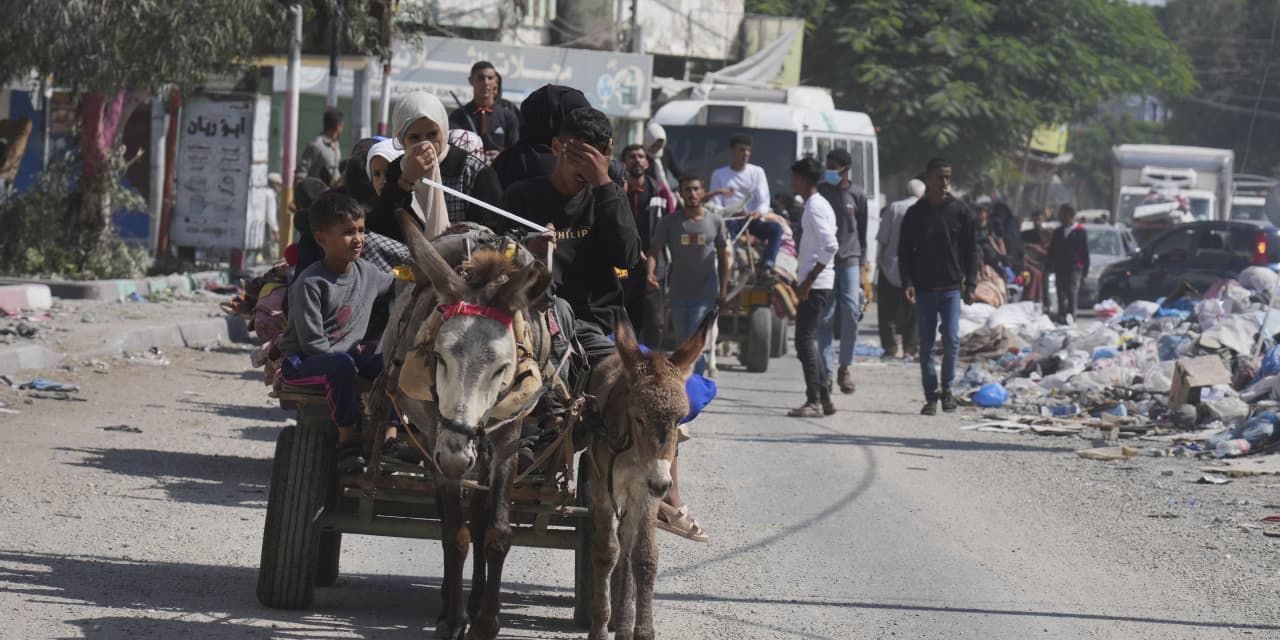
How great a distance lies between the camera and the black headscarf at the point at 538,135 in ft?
25.6

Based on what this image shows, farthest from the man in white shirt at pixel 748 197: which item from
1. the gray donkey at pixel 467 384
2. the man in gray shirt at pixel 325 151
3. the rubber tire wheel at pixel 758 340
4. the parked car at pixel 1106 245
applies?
the parked car at pixel 1106 245

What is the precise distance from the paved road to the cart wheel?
0.28ft

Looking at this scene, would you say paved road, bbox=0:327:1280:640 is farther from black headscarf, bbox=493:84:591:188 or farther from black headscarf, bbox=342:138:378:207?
black headscarf, bbox=493:84:591:188

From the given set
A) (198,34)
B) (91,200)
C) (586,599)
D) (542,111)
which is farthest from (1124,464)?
(91,200)

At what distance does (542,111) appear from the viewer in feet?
26.0

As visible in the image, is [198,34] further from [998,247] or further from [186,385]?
[998,247]

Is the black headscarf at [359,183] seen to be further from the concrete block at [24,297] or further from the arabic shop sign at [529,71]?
the arabic shop sign at [529,71]

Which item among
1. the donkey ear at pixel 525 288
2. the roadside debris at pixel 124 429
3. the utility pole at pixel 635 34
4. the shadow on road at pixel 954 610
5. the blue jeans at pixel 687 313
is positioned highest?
the utility pole at pixel 635 34

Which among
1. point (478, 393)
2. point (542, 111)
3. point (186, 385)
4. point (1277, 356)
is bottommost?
point (186, 385)

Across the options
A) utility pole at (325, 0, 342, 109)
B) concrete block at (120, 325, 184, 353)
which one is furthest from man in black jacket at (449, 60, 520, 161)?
utility pole at (325, 0, 342, 109)

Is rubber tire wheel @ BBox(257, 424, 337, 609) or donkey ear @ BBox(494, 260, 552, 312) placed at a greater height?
donkey ear @ BBox(494, 260, 552, 312)

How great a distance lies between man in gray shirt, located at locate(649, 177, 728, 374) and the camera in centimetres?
1352

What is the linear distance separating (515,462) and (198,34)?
13.7 meters

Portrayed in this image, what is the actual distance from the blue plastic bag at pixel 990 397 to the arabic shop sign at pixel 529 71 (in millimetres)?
16975
